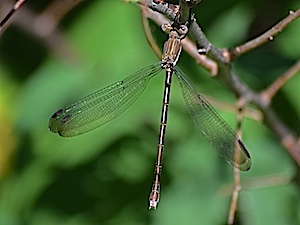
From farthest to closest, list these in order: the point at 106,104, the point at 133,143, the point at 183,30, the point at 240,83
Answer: the point at 133,143, the point at 106,104, the point at 240,83, the point at 183,30

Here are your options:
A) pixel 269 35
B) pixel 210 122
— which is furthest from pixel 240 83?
pixel 269 35

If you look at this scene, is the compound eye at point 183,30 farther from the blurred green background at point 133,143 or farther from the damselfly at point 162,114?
the blurred green background at point 133,143

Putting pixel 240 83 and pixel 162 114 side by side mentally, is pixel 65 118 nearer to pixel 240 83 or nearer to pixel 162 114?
pixel 162 114

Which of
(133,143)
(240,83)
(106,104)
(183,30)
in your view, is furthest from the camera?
(133,143)

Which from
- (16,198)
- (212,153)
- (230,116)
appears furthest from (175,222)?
(16,198)

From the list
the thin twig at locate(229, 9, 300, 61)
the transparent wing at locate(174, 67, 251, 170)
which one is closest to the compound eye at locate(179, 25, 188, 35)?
the thin twig at locate(229, 9, 300, 61)

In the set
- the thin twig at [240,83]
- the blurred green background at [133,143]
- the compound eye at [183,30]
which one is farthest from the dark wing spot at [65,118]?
the compound eye at [183,30]
